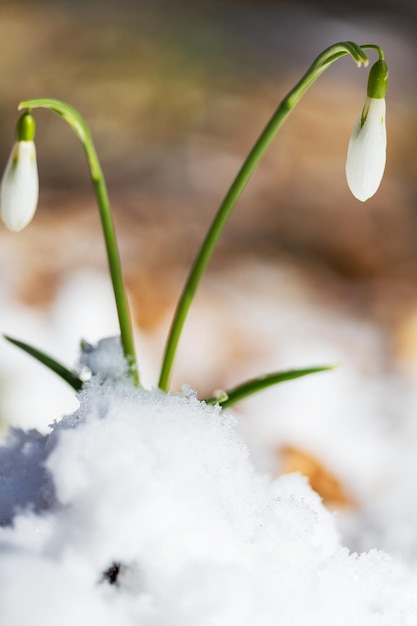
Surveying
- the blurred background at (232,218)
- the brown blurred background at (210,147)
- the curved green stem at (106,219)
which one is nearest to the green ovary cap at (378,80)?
the curved green stem at (106,219)

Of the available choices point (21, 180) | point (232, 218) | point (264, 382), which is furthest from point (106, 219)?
point (232, 218)

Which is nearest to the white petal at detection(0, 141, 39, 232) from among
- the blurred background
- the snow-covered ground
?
the snow-covered ground

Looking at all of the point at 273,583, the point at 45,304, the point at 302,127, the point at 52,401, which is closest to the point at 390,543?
the point at 273,583

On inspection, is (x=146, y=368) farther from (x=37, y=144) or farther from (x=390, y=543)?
(x=37, y=144)

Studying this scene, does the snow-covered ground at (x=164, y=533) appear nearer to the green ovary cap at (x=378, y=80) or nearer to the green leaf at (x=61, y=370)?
the green leaf at (x=61, y=370)

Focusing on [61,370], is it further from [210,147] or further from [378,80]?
[210,147]

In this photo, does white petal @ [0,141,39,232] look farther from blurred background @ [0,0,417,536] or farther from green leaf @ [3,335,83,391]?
blurred background @ [0,0,417,536]
